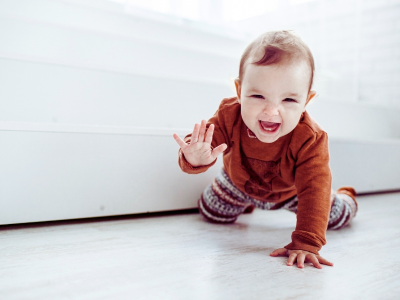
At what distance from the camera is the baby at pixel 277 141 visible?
0.71m

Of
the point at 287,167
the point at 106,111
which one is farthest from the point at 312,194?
the point at 106,111

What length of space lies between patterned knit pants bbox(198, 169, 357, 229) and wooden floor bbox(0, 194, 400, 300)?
31mm

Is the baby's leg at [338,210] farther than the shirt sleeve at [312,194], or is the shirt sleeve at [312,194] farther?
the baby's leg at [338,210]

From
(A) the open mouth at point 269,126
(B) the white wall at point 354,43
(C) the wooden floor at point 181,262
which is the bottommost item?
(C) the wooden floor at point 181,262

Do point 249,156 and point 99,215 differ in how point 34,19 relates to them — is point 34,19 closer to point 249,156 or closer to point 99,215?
point 99,215

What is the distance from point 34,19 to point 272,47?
38.0 inches

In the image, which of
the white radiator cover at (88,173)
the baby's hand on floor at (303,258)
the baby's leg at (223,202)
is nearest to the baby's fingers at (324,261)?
the baby's hand on floor at (303,258)

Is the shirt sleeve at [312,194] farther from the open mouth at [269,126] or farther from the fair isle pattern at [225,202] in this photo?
the fair isle pattern at [225,202]

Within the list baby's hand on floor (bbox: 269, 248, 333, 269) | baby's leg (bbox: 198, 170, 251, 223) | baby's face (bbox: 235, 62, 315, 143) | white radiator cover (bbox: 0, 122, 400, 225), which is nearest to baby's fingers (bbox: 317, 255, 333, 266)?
baby's hand on floor (bbox: 269, 248, 333, 269)

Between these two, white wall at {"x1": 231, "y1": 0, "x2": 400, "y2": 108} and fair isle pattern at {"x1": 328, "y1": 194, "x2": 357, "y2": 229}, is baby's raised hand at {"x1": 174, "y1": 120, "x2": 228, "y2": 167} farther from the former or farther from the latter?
white wall at {"x1": 231, "y1": 0, "x2": 400, "y2": 108}

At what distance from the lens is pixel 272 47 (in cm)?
71

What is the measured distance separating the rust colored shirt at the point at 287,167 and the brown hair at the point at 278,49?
127mm

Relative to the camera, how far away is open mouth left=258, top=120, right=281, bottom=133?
0.75 metres

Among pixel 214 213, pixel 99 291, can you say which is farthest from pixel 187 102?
pixel 99 291
